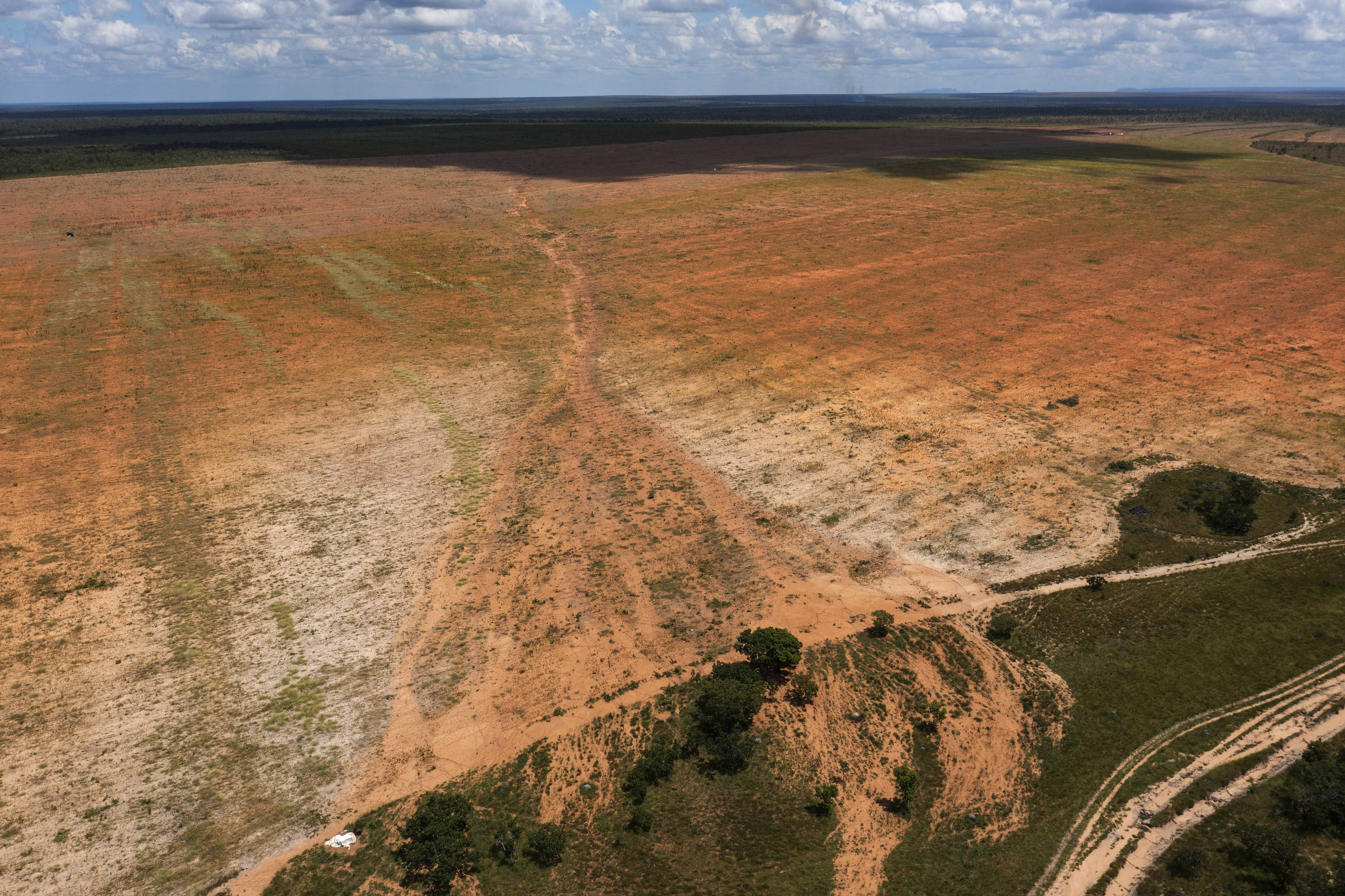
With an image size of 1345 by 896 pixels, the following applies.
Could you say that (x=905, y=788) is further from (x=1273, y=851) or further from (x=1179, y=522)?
(x=1179, y=522)

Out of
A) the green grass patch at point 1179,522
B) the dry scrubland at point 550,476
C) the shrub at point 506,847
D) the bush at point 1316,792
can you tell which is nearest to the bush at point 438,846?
the shrub at point 506,847

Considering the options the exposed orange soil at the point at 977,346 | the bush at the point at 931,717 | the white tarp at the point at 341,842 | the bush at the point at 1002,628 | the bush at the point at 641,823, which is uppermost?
the exposed orange soil at the point at 977,346

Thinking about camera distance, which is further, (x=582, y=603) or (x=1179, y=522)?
(x=1179, y=522)

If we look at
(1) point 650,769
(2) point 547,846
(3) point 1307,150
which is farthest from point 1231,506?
(3) point 1307,150

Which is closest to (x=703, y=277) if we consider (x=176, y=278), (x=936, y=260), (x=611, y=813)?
(x=936, y=260)

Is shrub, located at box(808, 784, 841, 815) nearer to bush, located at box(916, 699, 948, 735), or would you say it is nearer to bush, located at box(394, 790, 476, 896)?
bush, located at box(916, 699, 948, 735)

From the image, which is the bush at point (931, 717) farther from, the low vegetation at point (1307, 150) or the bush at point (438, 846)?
the low vegetation at point (1307, 150)

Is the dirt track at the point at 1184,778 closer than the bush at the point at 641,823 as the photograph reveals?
Yes
